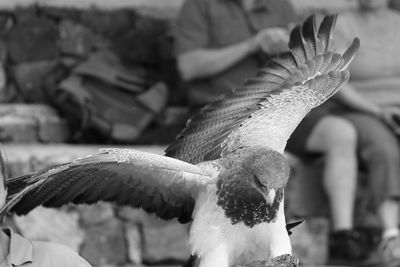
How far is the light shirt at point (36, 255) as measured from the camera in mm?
2932

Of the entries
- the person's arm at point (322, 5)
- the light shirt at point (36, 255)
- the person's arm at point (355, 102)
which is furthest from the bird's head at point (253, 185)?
the person's arm at point (322, 5)

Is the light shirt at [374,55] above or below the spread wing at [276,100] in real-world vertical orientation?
below

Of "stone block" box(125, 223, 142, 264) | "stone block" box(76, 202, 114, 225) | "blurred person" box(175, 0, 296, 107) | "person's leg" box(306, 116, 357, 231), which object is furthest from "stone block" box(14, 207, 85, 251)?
"person's leg" box(306, 116, 357, 231)

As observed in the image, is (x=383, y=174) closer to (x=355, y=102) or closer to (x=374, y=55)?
(x=355, y=102)

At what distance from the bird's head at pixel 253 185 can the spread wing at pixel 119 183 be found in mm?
87

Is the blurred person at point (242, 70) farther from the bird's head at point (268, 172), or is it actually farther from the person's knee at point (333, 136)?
the bird's head at point (268, 172)

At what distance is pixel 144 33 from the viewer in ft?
20.2

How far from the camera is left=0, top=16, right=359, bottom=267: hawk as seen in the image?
3262 mm

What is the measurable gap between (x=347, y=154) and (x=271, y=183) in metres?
2.18

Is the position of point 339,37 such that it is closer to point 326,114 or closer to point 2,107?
point 326,114

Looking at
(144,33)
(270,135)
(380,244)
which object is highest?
(270,135)

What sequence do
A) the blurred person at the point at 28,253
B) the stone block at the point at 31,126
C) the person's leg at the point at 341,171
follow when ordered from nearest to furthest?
the blurred person at the point at 28,253 < the person's leg at the point at 341,171 < the stone block at the point at 31,126

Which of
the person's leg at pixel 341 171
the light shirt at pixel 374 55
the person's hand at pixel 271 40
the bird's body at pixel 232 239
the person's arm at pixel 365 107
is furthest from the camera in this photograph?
the light shirt at pixel 374 55

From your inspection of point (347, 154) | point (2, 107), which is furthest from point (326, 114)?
point (2, 107)
